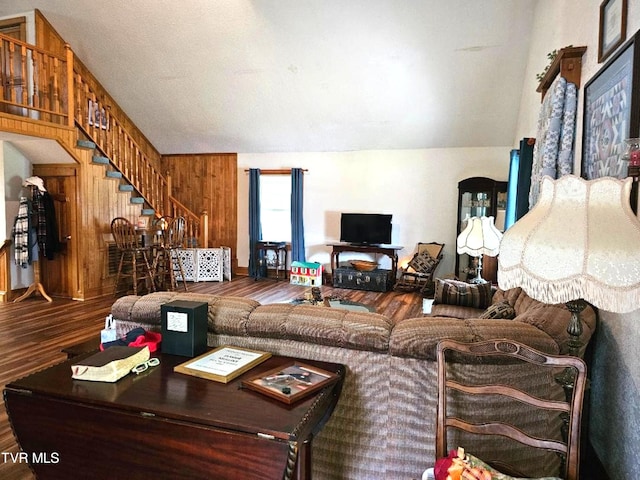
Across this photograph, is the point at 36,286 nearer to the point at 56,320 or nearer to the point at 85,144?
the point at 56,320

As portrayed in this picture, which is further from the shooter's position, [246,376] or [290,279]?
[290,279]

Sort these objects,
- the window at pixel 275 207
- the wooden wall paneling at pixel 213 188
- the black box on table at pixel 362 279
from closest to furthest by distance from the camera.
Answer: the black box on table at pixel 362 279 < the window at pixel 275 207 < the wooden wall paneling at pixel 213 188

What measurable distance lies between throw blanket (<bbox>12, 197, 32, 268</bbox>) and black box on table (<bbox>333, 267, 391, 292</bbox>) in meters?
4.21

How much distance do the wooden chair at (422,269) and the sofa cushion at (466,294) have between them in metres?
2.43

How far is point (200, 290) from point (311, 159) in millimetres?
2934

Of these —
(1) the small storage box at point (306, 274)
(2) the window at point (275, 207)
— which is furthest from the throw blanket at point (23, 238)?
(1) the small storage box at point (306, 274)

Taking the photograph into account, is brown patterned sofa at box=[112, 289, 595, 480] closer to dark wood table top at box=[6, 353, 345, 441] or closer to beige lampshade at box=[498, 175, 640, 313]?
dark wood table top at box=[6, 353, 345, 441]

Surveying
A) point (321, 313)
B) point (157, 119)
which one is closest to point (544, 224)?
point (321, 313)

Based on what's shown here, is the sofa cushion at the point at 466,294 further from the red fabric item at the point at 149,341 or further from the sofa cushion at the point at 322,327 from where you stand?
the red fabric item at the point at 149,341

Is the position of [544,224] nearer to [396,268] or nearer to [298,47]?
[298,47]

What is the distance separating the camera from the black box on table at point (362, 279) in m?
6.34

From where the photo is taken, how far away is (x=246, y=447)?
1.17 meters

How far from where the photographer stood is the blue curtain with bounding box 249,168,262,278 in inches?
290

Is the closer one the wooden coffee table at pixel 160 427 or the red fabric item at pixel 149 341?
the wooden coffee table at pixel 160 427
